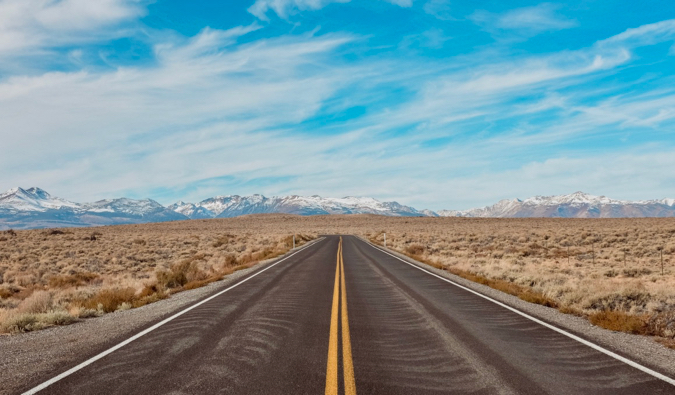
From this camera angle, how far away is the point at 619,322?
8477 millimetres

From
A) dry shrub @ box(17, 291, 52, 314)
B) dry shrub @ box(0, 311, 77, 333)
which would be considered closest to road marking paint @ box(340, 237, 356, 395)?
dry shrub @ box(0, 311, 77, 333)

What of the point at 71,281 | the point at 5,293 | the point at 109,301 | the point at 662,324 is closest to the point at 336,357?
the point at 662,324

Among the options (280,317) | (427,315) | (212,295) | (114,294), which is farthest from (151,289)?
(427,315)

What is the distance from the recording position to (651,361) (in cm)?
626

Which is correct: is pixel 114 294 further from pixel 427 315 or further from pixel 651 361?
pixel 651 361

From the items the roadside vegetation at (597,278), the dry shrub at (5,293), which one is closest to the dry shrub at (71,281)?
the dry shrub at (5,293)

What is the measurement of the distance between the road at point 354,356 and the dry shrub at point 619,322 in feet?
4.69

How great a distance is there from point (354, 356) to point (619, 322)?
589 cm

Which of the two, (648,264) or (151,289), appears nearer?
(151,289)

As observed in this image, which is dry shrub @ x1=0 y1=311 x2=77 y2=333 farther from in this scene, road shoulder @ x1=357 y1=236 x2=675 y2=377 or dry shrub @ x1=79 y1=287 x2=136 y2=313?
road shoulder @ x1=357 y1=236 x2=675 y2=377

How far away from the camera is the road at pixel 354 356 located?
522cm

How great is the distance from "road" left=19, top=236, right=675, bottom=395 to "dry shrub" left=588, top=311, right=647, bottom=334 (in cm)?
143

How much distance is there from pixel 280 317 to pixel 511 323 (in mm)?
4965

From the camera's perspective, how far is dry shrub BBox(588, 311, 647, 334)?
8180 mm
